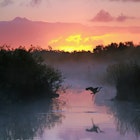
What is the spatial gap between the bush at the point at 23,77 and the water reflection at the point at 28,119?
1327 millimetres

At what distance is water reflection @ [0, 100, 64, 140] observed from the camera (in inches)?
845

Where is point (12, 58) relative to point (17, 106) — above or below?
above

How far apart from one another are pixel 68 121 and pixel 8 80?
9.88 m

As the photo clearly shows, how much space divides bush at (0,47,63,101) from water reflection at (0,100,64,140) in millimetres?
1327

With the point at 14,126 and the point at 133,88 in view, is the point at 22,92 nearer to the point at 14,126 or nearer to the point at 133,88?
the point at 133,88

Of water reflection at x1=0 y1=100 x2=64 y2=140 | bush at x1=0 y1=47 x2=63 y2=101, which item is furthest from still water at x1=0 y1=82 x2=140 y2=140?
bush at x1=0 y1=47 x2=63 y2=101

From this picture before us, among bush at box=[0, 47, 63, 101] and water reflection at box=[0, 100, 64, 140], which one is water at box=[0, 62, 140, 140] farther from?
bush at box=[0, 47, 63, 101]

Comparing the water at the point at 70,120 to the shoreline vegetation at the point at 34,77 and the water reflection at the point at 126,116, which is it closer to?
the water reflection at the point at 126,116

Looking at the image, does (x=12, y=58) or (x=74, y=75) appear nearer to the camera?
(x=12, y=58)

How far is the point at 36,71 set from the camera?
37.0 m

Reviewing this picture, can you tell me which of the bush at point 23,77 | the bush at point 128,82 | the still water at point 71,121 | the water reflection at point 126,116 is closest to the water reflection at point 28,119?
the still water at point 71,121

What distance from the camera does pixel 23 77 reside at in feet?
117

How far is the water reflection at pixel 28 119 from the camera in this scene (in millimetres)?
21453

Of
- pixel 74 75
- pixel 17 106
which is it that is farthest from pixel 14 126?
pixel 74 75
